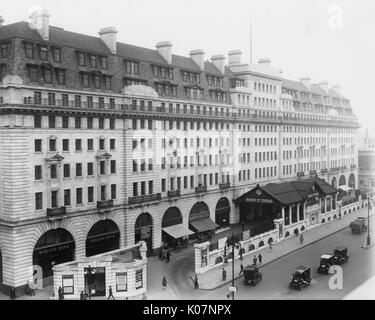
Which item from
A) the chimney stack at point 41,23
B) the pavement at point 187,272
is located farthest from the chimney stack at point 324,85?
the chimney stack at point 41,23

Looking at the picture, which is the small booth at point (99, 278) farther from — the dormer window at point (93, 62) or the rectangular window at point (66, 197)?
the dormer window at point (93, 62)

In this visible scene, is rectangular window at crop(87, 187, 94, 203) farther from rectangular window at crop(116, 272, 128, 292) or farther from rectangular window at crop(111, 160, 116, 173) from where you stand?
rectangular window at crop(116, 272, 128, 292)

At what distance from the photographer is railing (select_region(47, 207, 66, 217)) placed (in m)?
51.3

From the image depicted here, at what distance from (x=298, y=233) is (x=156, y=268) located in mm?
28272

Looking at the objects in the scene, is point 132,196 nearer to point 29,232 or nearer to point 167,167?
point 167,167

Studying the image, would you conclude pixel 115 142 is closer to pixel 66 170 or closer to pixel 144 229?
pixel 66 170

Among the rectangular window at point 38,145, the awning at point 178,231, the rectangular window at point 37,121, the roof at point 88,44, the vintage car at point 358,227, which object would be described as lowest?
the vintage car at point 358,227

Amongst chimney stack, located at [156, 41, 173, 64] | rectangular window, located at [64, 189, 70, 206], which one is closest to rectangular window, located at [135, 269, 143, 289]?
rectangular window, located at [64, 189, 70, 206]

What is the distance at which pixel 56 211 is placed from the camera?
51.9m

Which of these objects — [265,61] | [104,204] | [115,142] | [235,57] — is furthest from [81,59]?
[265,61]

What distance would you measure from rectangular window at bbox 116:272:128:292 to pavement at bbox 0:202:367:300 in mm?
1434

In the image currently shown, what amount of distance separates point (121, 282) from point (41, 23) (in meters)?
28.3

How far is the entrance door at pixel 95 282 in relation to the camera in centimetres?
4788

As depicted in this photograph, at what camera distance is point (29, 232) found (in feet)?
163
